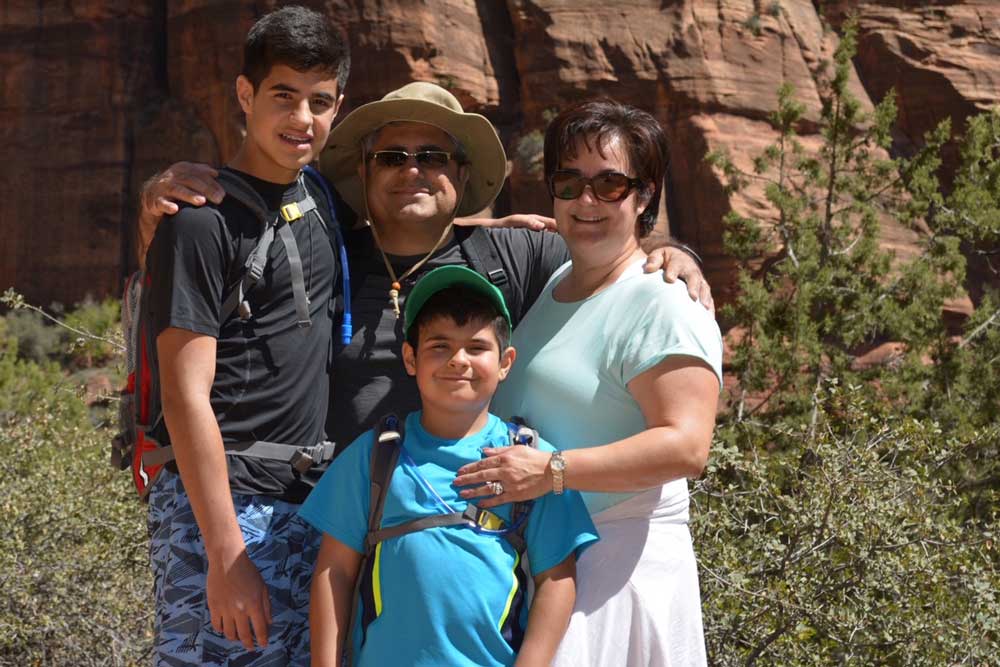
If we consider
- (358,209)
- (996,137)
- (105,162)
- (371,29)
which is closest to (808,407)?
(996,137)

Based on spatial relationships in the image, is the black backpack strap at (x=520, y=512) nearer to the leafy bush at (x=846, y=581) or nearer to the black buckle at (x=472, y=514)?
the black buckle at (x=472, y=514)

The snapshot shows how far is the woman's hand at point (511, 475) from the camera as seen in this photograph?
2121mm

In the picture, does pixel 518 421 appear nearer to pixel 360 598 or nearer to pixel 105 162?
pixel 360 598

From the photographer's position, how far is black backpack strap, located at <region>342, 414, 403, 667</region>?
2.20 m

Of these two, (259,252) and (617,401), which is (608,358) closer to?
(617,401)

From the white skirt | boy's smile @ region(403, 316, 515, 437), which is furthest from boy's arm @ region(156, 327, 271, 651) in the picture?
the white skirt

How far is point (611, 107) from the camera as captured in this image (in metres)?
2.45

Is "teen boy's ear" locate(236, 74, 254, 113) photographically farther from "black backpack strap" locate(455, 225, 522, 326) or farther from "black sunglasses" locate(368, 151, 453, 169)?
"black backpack strap" locate(455, 225, 522, 326)

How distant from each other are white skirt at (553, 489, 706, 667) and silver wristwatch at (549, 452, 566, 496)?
21cm

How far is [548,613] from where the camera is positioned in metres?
2.14

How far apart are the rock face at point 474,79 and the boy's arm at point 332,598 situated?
17.0m

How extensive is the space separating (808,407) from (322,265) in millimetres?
8873

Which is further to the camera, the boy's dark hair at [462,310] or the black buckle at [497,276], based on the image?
the black buckle at [497,276]

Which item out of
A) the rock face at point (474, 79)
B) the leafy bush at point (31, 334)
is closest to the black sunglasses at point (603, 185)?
the rock face at point (474, 79)
